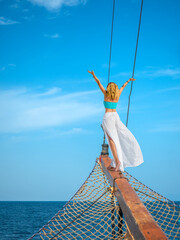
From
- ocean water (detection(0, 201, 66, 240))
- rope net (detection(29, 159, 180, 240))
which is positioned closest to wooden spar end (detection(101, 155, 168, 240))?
rope net (detection(29, 159, 180, 240))

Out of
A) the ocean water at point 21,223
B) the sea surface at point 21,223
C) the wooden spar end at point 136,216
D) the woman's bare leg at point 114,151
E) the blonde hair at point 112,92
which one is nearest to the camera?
the wooden spar end at point 136,216

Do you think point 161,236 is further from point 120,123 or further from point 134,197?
point 120,123

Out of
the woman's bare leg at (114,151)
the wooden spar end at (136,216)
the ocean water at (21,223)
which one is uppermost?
the ocean water at (21,223)

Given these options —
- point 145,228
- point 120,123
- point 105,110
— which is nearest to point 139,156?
point 120,123

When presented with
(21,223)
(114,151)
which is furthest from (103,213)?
(21,223)

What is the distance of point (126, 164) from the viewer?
5.67 m

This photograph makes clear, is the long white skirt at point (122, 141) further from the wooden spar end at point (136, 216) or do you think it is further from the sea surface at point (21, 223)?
the sea surface at point (21, 223)

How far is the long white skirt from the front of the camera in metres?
5.40

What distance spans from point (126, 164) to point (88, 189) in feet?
3.54

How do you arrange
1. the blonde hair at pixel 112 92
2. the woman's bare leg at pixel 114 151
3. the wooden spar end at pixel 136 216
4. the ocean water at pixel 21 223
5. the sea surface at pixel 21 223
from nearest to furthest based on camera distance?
the wooden spar end at pixel 136 216
the woman's bare leg at pixel 114 151
the blonde hair at pixel 112 92
the ocean water at pixel 21 223
the sea surface at pixel 21 223

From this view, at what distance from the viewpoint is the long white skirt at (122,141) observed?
5.40 metres

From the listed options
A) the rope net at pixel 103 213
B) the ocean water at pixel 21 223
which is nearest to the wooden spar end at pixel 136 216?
the rope net at pixel 103 213

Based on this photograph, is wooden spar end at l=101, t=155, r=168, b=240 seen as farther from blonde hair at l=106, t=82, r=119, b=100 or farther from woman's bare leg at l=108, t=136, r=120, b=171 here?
blonde hair at l=106, t=82, r=119, b=100

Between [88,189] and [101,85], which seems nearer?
[101,85]
